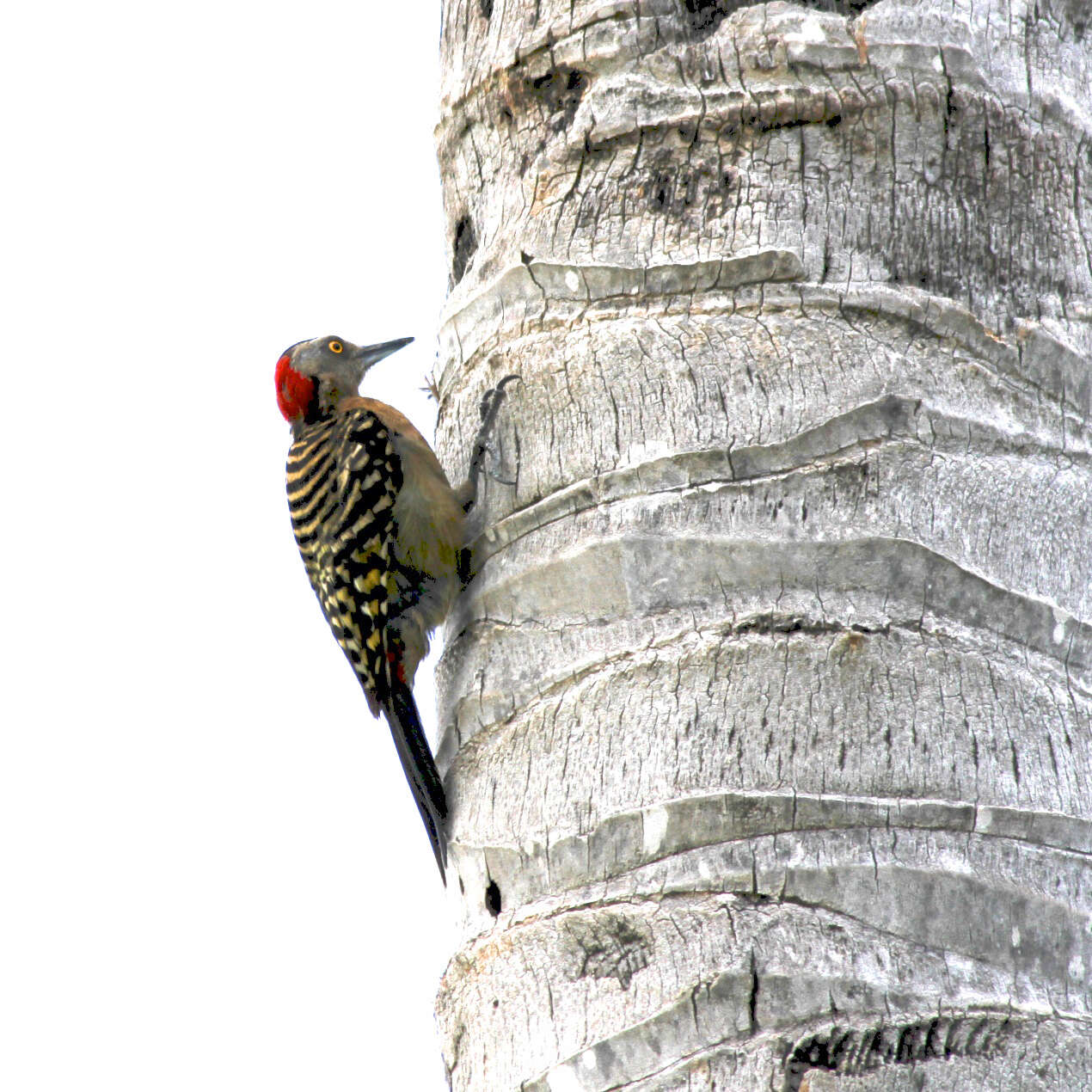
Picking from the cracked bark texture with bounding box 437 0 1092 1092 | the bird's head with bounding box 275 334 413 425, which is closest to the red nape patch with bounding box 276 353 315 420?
the bird's head with bounding box 275 334 413 425

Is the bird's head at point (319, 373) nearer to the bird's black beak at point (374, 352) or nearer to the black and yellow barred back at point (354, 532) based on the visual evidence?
the bird's black beak at point (374, 352)

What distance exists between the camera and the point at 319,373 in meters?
5.36

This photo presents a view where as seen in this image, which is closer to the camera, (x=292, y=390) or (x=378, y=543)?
(x=378, y=543)

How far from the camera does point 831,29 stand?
105 inches

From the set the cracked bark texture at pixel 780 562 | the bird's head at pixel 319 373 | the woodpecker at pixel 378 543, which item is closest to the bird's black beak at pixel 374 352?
the bird's head at pixel 319 373

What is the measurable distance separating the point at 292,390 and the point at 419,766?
6.76ft

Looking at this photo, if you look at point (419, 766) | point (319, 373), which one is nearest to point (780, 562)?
point (419, 766)

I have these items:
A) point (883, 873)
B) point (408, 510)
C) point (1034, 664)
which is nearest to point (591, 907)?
point (883, 873)

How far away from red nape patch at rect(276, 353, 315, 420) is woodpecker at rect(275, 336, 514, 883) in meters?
0.29

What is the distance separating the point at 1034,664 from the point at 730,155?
1034 millimetres

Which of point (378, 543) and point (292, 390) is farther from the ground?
point (292, 390)

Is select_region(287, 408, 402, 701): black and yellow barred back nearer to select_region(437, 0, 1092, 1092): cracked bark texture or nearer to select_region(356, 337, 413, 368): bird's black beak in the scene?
select_region(356, 337, 413, 368): bird's black beak

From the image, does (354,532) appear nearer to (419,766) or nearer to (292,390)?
(419,766)

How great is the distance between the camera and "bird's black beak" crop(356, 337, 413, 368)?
5.46m
